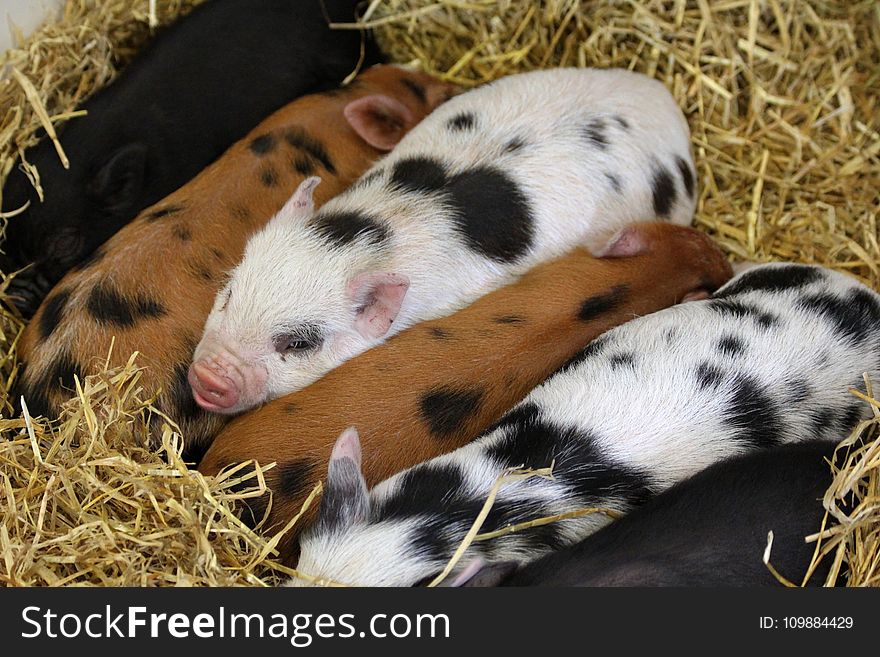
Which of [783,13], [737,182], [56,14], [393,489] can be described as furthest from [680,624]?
[56,14]

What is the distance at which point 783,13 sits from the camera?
4289 millimetres

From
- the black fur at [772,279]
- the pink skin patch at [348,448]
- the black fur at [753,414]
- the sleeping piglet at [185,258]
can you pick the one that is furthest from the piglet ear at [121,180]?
the black fur at [753,414]

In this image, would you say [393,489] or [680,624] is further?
[393,489]

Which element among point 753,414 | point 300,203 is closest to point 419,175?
point 300,203

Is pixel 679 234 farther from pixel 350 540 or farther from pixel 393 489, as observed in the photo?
pixel 350 540

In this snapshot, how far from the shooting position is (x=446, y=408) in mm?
2883

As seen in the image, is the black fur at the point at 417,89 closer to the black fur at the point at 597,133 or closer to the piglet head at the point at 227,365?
the black fur at the point at 597,133

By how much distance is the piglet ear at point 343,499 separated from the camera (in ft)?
7.87

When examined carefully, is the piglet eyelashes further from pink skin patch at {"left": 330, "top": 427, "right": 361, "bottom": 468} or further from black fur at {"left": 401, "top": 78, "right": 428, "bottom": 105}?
black fur at {"left": 401, "top": 78, "right": 428, "bottom": 105}

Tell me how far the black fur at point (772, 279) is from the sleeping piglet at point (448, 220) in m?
0.48

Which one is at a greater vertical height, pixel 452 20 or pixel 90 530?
pixel 452 20

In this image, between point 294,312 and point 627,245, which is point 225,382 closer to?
point 294,312

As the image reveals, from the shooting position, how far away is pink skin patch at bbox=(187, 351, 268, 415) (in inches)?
116

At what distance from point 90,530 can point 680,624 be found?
154 cm
